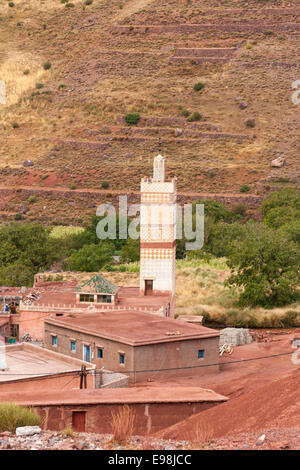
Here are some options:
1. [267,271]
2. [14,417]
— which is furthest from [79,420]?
[267,271]

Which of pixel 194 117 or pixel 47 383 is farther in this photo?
pixel 194 117

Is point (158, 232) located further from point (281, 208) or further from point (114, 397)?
point (281, 208)

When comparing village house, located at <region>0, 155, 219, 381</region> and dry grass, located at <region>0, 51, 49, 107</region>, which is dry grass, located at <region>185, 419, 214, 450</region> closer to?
village house, located at <region>0, 155, 219, 381</region>

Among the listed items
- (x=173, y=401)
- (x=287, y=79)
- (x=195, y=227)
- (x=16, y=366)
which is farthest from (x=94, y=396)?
(x=287, y=79)

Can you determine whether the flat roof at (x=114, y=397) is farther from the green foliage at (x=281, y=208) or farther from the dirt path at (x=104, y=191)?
the dirt path at (x=104, y=191)

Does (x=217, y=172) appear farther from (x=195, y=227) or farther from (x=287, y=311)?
(x=287, y=311)

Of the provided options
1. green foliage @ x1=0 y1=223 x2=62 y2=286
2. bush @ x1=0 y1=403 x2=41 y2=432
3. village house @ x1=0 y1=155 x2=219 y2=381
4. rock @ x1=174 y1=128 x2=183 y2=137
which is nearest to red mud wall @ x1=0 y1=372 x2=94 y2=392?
village house @ x1=0 y1=155 x2=219 y2=381
